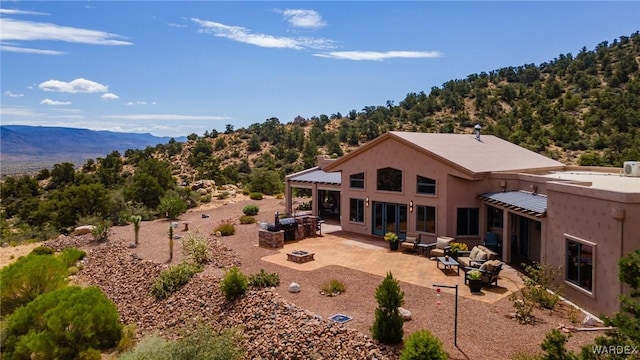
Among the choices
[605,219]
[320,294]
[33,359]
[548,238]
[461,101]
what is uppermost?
[461,101]

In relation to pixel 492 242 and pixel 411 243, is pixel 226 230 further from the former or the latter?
pixel 492 242

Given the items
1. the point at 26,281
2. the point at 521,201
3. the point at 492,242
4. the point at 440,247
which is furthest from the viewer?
the point at 492,242

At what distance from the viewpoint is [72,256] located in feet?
74.0

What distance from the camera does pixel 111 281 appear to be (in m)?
19.5

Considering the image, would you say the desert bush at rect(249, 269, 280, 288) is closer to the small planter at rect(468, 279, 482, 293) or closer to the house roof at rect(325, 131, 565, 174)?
the small planter at rect(468, 279, 482, 293)

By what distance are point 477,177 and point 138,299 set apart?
15.4 meters

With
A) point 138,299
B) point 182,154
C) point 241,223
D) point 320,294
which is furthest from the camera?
point 182,154

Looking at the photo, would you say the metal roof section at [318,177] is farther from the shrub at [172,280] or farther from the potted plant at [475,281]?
the potted plant at [475,281]

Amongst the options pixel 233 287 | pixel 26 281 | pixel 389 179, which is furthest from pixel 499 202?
pixel 26 281

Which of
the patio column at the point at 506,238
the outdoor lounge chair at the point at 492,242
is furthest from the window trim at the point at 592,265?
the outdoor lounge chair at the point at 492,242

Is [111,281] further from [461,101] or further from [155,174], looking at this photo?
[461,101]

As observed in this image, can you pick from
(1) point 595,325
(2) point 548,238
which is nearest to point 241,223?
(2) point 548,238

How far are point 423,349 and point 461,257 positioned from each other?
29.3ft

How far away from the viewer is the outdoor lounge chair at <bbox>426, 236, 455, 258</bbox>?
18430 millimetres
